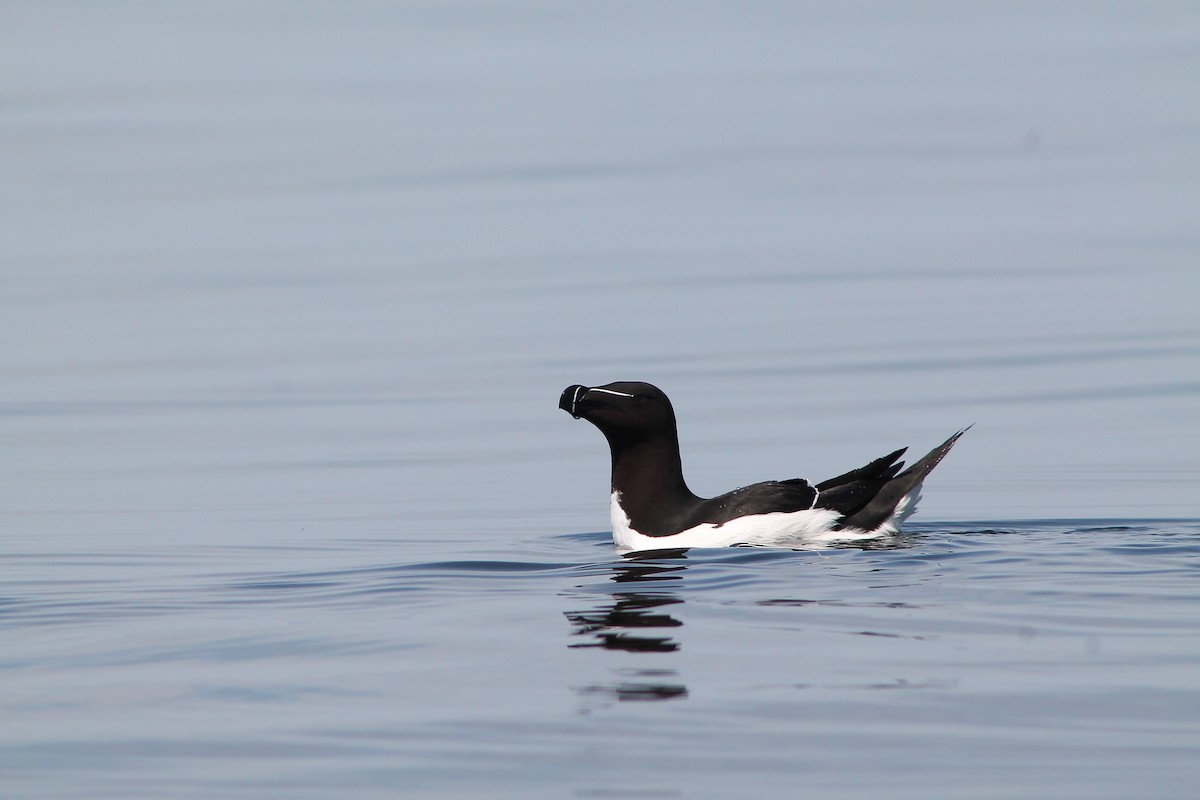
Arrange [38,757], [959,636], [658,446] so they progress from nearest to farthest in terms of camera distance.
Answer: [38,757] < [959,636] < [658,446]

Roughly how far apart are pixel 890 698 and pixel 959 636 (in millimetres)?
1224

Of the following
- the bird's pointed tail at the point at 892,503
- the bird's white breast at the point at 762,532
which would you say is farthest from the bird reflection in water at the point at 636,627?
the bird's pointed tail at the point at 892,503

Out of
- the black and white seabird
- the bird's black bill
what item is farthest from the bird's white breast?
the bird's black bill

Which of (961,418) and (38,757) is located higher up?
(961,418)

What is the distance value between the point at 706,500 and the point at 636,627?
3.57 meters

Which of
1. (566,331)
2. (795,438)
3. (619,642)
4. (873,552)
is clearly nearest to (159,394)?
(566,331)

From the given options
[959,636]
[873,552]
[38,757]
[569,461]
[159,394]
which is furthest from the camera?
[159,394]

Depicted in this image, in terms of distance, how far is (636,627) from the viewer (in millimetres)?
8352

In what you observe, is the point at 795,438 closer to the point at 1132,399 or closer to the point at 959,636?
the point at 1132,399

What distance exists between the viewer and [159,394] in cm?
1927

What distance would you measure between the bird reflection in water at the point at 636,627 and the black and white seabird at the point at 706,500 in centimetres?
107

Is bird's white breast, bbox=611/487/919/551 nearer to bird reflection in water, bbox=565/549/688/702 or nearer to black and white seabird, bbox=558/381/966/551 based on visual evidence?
black and white seabird, bbox=558/381/966/551

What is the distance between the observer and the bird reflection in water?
22.9 ft

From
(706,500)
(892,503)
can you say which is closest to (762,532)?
(706,500)
